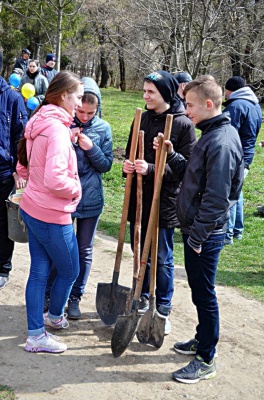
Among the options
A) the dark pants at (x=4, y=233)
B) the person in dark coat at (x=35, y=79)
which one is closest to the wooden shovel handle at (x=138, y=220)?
the dark pants at (x=4, y=233)

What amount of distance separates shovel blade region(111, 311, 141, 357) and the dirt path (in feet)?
0.31

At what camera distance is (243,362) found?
12.9 ft

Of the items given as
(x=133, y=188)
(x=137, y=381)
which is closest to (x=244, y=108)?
(x=133, y=188)

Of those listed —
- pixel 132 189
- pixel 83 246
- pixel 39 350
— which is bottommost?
pixel 39 350

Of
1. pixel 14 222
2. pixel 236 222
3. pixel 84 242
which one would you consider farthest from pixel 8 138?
pixel 236 222

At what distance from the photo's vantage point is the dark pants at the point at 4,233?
185 inches

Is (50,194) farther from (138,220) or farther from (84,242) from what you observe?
(84,242)

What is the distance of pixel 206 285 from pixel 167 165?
916 millimetres

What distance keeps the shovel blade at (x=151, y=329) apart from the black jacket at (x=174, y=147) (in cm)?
66

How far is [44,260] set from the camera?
12.3 feet

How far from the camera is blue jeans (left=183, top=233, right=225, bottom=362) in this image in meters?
3.41

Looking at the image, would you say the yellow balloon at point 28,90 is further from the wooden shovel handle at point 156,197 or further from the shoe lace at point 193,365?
the shoe lace at point 193,365

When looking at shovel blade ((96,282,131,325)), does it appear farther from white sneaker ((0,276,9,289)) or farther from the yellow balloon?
the yellow balloon

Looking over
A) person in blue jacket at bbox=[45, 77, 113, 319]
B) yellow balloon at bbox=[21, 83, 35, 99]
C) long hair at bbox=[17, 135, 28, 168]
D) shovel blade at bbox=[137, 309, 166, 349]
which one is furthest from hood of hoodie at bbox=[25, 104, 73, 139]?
yellow balloon at bbox=[21, 83, 35, 99]
